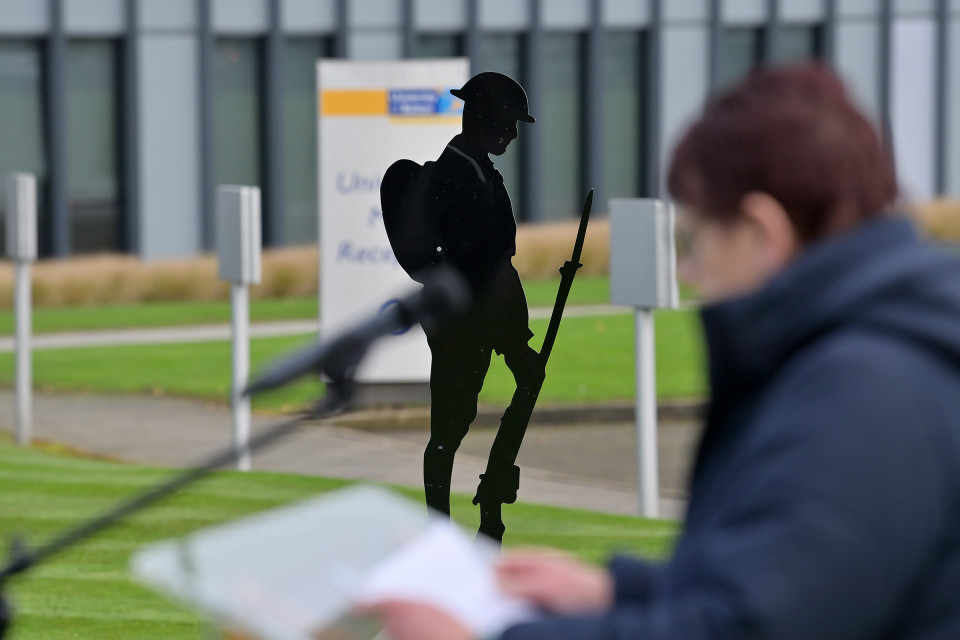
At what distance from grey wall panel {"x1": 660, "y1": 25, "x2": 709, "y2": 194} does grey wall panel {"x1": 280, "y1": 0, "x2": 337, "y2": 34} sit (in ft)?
18.8

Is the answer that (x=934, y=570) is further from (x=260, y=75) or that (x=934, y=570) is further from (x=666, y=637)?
(x=260, y=75)

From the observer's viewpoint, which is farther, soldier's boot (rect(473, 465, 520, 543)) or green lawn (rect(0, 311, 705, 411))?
green lawn (rect(0, 311, 705, 411))

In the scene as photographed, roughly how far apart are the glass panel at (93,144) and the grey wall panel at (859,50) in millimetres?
12442

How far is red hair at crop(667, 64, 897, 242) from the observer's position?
67.6 inches

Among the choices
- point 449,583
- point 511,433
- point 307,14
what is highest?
point 307,14

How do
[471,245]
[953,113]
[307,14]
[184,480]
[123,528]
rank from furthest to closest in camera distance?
1. [953,113]
2. [307,14]
3. [123,528]
4. [471,245]
5. [184,480]

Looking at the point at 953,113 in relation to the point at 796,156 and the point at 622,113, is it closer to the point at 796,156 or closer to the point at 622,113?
the point at 622,113

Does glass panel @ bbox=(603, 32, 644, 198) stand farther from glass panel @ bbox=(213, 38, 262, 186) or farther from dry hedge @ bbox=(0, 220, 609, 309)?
glass panel @ bbox=(213, 38, 262, 186)

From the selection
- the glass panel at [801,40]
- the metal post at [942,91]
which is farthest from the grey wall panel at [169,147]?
the metal post at [942,91]

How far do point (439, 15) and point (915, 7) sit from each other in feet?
29.7

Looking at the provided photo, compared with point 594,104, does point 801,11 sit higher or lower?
higher

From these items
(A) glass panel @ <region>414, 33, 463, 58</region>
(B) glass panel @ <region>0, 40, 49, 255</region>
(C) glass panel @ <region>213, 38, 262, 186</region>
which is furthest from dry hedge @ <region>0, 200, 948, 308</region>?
(A) glass panel @ <region>414, 33, 463, 58</region>

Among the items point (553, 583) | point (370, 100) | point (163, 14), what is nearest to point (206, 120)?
point (163, 14)

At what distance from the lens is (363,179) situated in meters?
11.5
